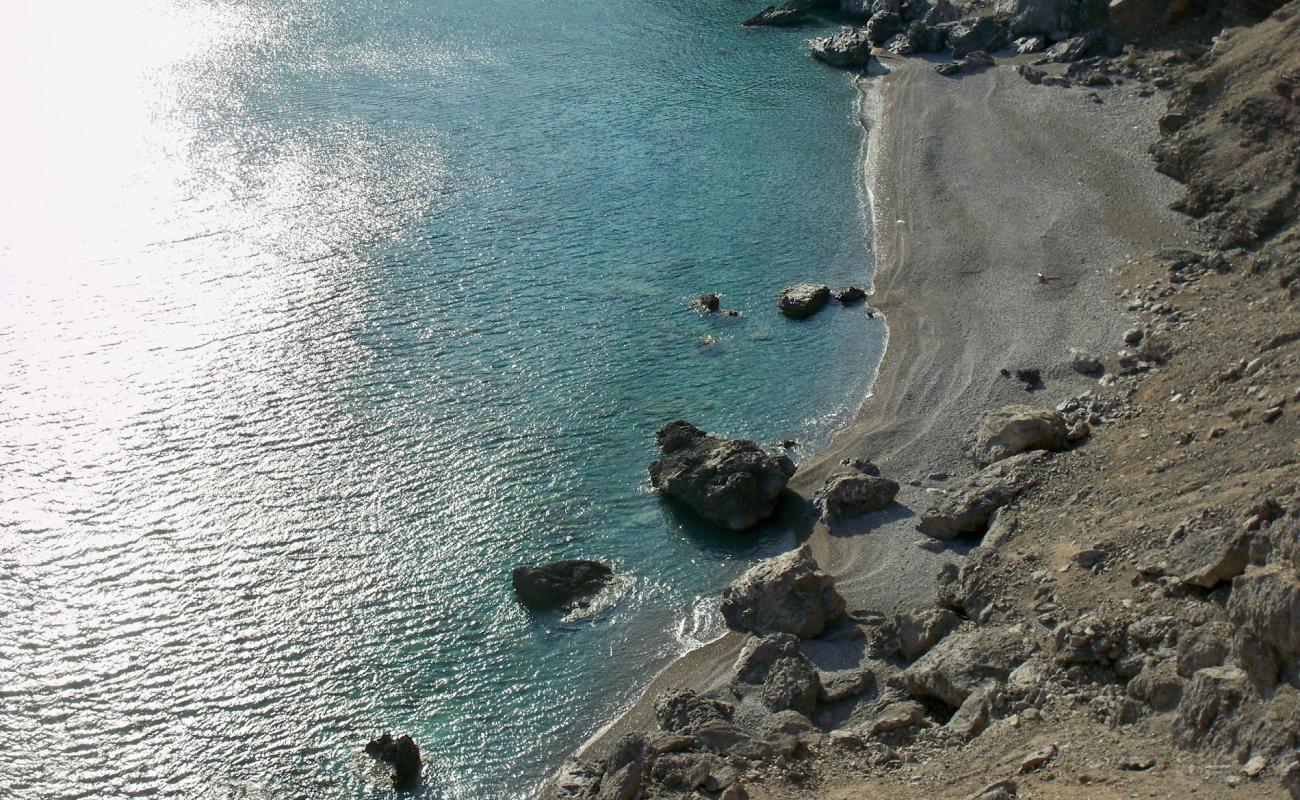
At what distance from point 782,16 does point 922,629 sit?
2423 inches

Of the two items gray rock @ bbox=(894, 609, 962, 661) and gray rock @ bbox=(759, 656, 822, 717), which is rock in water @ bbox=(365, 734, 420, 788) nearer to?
gray rock @ bbox=(759, 656, 822, 717)

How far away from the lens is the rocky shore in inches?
890

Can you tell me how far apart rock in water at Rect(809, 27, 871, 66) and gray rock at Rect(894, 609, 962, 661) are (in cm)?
4959

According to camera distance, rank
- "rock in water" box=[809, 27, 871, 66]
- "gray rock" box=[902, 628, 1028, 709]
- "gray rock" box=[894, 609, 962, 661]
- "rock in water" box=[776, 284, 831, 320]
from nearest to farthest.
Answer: "gray rock" box=[902, 628, 1028, 709], "gray rock" box=[894, 609, 962, 661], "rock in water" box=[776, 284, 831, 320], "rock in water" box=[809, 27, 871, 66]

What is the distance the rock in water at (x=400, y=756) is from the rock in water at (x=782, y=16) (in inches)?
2538

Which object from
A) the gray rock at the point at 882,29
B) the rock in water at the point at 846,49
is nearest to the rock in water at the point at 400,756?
the rock in water at the point at 846,49

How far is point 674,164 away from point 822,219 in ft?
30.8

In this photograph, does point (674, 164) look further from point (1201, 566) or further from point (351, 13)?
point (1201, 566)

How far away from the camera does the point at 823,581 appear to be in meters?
30.6

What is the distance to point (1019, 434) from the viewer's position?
3500cm

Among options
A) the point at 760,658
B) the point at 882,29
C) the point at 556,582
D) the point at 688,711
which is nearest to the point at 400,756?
the point at 688,711

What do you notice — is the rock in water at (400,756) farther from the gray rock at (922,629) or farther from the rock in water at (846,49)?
the rock in water at (846,49)

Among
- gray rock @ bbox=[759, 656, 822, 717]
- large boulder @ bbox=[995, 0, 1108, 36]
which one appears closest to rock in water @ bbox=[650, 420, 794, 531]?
gray rock @ bbox=[759, 656, 822, 717]

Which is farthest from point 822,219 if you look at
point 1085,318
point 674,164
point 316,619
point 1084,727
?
point 1084,727
